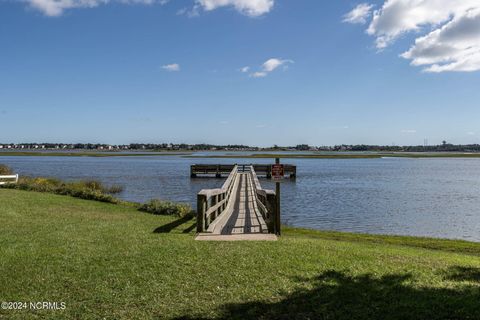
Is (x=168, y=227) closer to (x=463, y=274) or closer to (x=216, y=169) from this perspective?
(x=463, y=274)

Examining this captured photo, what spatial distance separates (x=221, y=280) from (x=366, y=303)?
7.58 feet

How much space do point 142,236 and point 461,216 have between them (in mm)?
19445

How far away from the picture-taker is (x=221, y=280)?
6.92 m

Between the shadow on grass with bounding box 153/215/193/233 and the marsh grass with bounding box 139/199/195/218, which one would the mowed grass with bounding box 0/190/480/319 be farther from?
the marsh grass with bounding box 139/199/195/218

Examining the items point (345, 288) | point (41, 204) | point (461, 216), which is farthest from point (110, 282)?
point (461, 216)

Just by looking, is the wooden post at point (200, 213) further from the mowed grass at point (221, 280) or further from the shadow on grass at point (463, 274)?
the shadow on grass at point (463, 274)

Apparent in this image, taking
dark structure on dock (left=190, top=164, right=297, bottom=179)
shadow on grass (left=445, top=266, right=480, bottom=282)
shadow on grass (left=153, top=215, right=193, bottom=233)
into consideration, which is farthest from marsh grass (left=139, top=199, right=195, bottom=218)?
dark structure on dock (left=190, top=164, right=297, bottom=179)

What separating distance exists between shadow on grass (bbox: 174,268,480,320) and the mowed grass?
0.04 ft

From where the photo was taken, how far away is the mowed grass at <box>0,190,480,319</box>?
564cm

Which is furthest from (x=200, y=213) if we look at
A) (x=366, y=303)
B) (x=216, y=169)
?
(x=216, y=169)

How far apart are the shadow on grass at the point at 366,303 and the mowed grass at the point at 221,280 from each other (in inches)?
0.5

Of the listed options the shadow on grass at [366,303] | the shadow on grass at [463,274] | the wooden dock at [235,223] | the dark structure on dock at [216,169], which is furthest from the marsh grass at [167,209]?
the dark structure on dock at [216,169]

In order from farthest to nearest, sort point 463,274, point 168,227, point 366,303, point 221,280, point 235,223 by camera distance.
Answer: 1. point 235,223
2. point 168,227
3. point 463,274
4. point 221,280
5. point 366,303

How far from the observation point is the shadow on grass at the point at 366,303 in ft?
17.9
